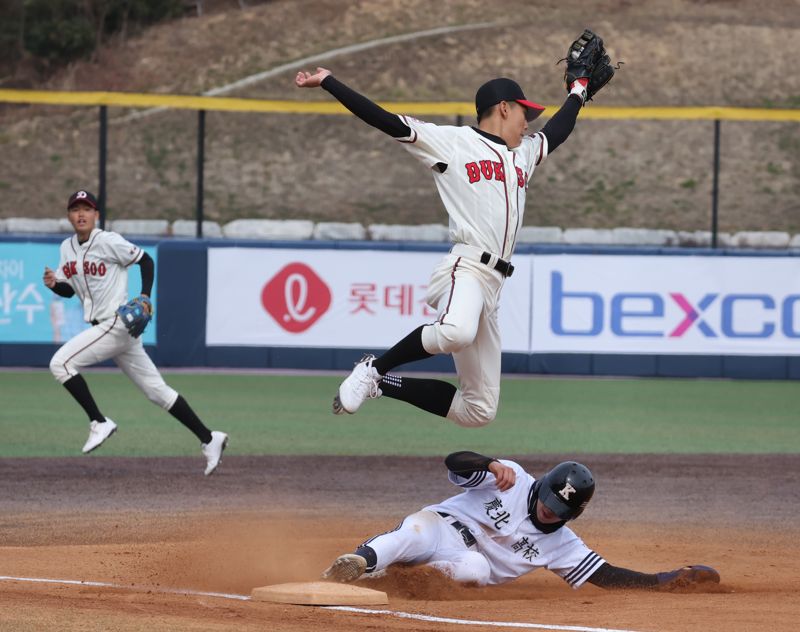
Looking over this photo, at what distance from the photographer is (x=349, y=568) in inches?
225

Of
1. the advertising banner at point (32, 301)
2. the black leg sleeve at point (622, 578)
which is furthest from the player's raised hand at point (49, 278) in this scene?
the advertising banner at point (32, 301)

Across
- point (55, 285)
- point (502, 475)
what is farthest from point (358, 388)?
point (55, 285)

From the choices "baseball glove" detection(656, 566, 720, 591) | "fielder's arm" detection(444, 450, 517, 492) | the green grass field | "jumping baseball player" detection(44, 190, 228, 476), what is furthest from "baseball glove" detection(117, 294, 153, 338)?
"baseball glove" detection(656, 566, 720, 591)

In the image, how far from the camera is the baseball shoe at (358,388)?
625cm

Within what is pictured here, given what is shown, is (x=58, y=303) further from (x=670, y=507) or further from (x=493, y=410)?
(x=493, y=410)

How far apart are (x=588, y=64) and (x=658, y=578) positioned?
2.75 metres

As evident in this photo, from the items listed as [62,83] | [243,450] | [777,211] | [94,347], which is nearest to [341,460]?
[243,450]

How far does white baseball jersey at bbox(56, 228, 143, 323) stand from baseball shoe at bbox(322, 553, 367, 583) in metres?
4.50

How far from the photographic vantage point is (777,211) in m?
30.4

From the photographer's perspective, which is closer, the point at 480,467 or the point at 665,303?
the point at 480,467

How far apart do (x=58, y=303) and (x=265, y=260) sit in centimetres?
254

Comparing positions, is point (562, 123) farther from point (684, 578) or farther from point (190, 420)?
point (190, 420)

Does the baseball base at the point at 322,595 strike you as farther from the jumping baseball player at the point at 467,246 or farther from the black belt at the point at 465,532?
the jumping baseball player at the point at 467,246

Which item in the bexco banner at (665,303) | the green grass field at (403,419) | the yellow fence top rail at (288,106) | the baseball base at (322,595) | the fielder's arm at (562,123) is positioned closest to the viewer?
the baseball base at (322,595)
